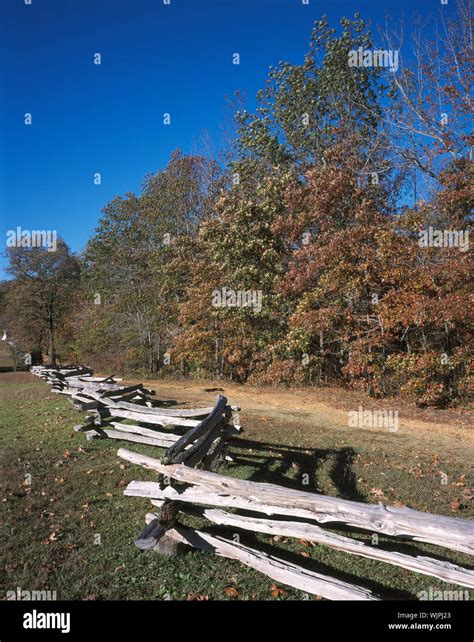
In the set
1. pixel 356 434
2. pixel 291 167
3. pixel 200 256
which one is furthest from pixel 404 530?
pixel 200 256

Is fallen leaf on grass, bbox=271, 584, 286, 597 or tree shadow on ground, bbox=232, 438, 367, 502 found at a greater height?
fallen leaf on grass, bbox=271, 584, 286, 597

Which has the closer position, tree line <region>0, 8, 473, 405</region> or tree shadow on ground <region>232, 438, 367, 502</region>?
tree shadow on ground <region>232, 438, 367, 502</region>

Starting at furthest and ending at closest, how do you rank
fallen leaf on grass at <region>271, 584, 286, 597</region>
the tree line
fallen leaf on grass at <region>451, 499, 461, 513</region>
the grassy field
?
the tree line → fallen leaf on grass at <region>451, 499, 461, 513</region> → the grassy field → fallen leaf on grass at <region>271, 584, 286, 597</region>

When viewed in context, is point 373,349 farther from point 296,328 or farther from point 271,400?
point 271,400

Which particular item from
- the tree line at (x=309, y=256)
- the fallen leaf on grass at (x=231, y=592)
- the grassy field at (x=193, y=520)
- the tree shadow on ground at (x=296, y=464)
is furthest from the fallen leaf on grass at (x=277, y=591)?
the tree line at (x=309, y=256)

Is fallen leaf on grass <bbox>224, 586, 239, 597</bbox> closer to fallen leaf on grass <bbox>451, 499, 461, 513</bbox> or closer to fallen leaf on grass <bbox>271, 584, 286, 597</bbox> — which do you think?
fallen leaf on grass <bbox>271, 584, 286, 597</bbox>

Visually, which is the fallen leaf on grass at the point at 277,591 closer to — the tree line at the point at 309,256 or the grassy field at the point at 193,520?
the grassy field at the point at 193,520

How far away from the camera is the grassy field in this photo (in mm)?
3979

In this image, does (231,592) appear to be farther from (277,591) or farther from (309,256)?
(309,256)

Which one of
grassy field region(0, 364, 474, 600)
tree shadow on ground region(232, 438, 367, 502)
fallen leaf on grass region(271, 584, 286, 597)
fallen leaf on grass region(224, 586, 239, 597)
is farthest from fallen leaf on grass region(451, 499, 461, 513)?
fallen leaf on grass region(224, 586, 239, 597)

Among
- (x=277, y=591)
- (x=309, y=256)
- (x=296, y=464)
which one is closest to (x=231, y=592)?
(x=277, y=591)

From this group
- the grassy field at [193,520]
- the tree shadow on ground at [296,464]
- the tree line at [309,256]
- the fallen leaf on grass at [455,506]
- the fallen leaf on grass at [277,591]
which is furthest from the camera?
the tree line at [309,256]

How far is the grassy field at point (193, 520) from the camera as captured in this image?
398 cm

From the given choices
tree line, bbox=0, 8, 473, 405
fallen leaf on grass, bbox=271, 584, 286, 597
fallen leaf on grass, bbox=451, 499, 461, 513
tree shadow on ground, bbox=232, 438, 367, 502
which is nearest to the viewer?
fallen leaf on grass, bbox=271, 584, 286, 597
